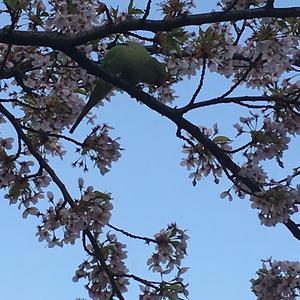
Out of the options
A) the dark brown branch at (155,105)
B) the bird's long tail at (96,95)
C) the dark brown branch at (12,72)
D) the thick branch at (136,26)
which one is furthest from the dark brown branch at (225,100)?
the dark brown branch at (12,72)

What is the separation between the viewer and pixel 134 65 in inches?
237

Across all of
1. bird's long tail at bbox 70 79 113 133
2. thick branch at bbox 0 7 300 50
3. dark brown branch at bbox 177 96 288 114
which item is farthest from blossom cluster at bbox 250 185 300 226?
bird's long tail at bbox 70 79 113 133

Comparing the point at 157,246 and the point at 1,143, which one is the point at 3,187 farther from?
the point at 157,246

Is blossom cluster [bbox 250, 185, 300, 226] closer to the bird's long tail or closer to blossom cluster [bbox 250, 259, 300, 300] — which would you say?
blossom cluster [bbox 250, 259, 300, 300]

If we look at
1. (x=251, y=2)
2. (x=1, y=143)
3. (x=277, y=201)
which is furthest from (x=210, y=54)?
(x=1, y=143)

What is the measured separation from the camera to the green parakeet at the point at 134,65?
19.7 feet

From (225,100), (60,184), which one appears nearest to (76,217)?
(60,184)

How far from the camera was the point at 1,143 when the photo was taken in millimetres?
6121

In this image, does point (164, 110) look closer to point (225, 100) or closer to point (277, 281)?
point (225, 100)

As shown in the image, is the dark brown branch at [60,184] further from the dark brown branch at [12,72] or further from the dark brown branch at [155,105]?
the dark brown branch at [155,105]

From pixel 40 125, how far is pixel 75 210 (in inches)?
33.4

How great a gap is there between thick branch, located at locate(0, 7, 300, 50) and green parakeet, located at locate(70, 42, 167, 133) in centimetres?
86

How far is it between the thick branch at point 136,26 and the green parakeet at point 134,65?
855 millimetres

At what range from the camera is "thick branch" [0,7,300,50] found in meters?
4.53
